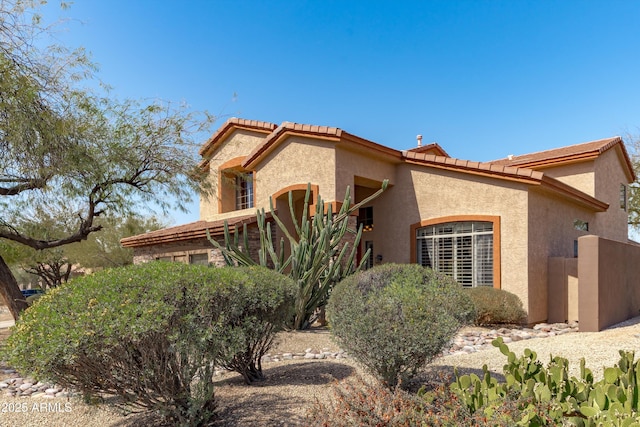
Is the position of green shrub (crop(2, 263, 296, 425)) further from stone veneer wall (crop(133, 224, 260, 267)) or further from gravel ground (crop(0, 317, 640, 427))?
stone veneer wall (crop(133, 224, 260, 267))

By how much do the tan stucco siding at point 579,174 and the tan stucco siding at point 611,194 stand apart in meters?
0.33

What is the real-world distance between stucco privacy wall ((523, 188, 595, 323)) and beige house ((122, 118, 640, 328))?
29 mm

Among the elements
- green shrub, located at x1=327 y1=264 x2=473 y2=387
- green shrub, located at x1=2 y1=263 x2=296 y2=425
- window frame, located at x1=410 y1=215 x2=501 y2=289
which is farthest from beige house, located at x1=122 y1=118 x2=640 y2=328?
green shrub, located at x1=2 y1=263 x2=296 y2=425

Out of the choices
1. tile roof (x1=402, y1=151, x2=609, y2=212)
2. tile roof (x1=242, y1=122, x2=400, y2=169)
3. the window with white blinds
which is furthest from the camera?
tile roof (x1=242, y1=122, x2=400, y2=169)

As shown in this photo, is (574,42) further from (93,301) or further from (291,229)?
(93,301)

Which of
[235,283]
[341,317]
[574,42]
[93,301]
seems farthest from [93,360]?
[574,42]

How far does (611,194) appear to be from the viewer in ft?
64.9

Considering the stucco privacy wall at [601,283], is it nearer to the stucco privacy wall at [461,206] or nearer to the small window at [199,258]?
the stucco privacy wall at [461,206]

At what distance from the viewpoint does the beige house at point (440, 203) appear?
1280cm

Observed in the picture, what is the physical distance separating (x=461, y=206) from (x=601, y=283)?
4127mm

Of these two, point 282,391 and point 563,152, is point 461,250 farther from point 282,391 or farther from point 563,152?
point 282,391

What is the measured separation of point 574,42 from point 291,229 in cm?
1049

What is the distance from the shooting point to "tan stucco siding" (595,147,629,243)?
A: 18.5m

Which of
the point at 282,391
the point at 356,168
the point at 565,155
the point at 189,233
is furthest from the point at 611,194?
the point at 282,391
